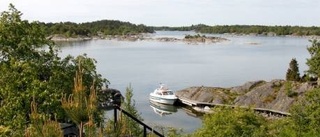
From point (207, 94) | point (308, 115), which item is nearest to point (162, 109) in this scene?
point (207, 94)

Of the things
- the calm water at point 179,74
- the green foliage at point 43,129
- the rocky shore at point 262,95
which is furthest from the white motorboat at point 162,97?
the green foliage at point 43,129

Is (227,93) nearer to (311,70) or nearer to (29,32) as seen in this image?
(311,70)

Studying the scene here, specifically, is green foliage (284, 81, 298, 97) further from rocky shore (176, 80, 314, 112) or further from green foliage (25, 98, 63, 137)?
green foliage (25, 98, 63, 137)

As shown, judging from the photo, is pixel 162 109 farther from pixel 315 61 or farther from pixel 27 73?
pixel 27 73

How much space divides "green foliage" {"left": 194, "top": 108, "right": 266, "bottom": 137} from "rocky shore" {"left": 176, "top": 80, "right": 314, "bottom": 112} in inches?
892

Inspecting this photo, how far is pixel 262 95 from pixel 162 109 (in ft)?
38.9

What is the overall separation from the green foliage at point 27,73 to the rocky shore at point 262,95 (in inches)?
1107

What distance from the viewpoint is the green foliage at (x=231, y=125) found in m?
20.5

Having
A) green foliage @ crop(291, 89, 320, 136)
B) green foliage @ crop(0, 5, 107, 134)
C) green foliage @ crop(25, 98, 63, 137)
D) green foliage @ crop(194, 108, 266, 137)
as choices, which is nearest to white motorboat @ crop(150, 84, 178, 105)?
green foliage @ crop(291, 89, 320, 136)

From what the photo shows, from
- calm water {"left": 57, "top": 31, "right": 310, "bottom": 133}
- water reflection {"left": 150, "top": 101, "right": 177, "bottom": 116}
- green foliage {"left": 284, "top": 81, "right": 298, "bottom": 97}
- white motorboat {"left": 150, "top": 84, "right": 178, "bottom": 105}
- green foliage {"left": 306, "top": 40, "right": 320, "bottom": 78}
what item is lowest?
water reflection {"left": 150, "top": 101, "right": 177, "bottom": 116}

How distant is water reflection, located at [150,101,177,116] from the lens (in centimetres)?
5144

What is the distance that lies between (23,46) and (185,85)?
1988 inches

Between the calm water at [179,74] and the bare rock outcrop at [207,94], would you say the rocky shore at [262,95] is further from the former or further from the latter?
the calm water at [179,74]

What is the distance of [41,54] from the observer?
18594 mm
